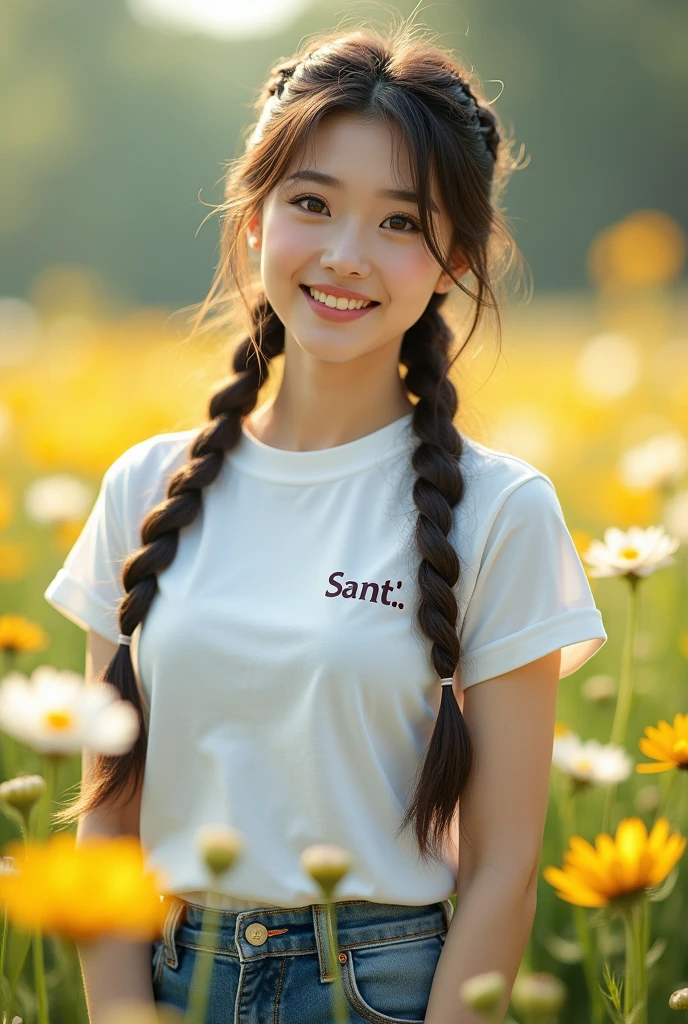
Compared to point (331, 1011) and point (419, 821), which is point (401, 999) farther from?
point (419, 821)

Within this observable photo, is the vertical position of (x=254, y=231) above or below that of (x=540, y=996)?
above

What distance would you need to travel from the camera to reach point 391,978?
112 cm

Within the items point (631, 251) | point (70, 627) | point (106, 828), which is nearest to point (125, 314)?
point (631, 251)

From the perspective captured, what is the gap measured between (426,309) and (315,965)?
0.77 meters

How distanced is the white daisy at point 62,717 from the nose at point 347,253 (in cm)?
57

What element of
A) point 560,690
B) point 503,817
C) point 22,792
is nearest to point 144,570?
point 22,792

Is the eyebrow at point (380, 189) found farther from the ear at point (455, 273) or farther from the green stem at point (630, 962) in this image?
the green stem at point (630, 962)

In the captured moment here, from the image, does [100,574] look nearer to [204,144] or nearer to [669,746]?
[669,746]

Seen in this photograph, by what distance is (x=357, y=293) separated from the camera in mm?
1205

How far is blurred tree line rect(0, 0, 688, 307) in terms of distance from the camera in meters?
13.5

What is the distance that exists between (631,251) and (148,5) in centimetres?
1082

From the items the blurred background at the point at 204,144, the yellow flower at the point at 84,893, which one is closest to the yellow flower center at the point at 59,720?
the yellow flower at the point at 84,893

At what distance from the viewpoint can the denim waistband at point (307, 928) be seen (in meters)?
1.11

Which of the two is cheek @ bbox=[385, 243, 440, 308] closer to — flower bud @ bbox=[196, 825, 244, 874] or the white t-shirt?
the white t-shirt
